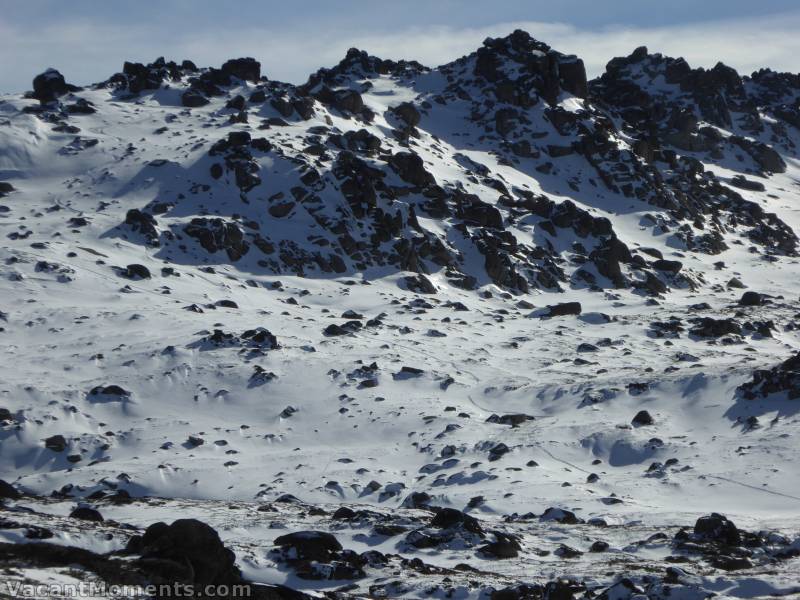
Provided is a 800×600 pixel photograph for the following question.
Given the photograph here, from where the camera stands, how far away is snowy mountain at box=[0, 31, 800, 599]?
2498 cm

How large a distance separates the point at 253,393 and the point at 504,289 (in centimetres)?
3895

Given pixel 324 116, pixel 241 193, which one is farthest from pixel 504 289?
pixel 324 116

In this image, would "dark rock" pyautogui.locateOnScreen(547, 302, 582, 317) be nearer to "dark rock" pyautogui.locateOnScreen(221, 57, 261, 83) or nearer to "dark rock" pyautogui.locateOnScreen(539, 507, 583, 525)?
"dark rock" pyautogui.locateOnScreen(539, 507, 583, 525)

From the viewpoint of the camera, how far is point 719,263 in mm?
99875

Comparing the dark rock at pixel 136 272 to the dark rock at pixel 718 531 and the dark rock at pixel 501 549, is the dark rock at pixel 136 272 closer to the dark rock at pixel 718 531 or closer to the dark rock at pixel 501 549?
the dark rock at pixel 501 549

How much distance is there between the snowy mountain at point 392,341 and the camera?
24984 mm

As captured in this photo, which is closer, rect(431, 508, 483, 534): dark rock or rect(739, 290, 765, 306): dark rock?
rect(431, 508, 483, 534): dark rock

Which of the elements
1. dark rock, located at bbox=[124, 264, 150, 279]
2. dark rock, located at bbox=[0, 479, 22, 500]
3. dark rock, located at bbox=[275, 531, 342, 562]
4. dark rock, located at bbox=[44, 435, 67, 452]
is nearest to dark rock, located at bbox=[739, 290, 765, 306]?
dark rock, located at bbox=[124, 264, 150, 279]

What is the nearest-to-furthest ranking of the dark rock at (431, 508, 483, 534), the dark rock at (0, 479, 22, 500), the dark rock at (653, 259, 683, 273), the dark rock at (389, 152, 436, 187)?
the dark rock at (431, 508, 483, 534), the dark rock at (0, 479, 22, 500), the dark rock at (653, 259, 683, 273), the dark rock at (389, 152, 436, 187)

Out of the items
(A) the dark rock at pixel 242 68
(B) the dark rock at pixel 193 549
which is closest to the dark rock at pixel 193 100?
(A) the dark rock at pixel 242 68

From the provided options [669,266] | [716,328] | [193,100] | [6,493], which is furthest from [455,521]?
[193,100]

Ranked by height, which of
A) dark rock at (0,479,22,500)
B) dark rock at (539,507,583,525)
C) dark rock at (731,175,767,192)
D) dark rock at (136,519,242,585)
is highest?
dark rock at (731,175,767,192)

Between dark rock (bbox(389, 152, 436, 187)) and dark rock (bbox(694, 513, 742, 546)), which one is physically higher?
dark rock (bbox(389, 152, 436, 187))

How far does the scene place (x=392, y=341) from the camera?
2461 inches
